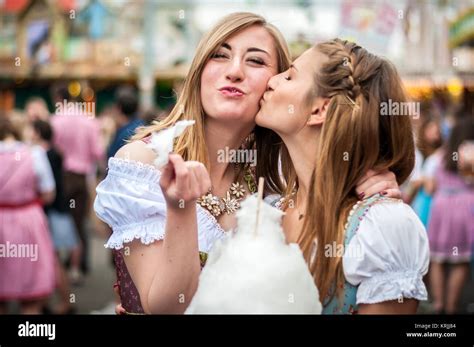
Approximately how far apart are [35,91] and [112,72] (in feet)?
7.18

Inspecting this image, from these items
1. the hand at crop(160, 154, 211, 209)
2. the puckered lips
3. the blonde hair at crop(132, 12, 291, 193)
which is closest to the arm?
the hand at crop(160, 154, 211, 209)

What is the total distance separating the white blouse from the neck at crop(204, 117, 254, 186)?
0.16 m

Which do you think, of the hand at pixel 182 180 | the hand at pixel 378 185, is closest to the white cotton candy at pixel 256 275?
the hand at pixel 182 180

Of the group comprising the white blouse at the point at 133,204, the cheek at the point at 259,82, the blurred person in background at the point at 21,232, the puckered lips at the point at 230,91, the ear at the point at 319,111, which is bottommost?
the blurred person in background at the point at 21,232

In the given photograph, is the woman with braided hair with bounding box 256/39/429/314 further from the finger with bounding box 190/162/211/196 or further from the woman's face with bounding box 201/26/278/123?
the finger with bounding box 190/162/211/196

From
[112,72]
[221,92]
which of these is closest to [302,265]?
[221,92]

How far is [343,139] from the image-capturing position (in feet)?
5.42

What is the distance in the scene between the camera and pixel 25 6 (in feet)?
52.0

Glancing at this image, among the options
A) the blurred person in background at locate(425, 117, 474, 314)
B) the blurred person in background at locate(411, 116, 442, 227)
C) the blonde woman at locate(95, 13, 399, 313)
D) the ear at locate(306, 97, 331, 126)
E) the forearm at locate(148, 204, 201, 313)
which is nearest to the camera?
the forearm at locate(148, 204, 201, 313)

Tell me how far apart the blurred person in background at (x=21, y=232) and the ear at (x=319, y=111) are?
9.65 feet

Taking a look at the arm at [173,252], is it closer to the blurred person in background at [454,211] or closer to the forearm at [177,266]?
the forearm at [177,266]

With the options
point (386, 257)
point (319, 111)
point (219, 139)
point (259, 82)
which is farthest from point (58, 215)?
point (386, 257)

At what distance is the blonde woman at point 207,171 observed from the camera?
159 centimetres

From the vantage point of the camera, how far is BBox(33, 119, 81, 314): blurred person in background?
5246 millimetres
